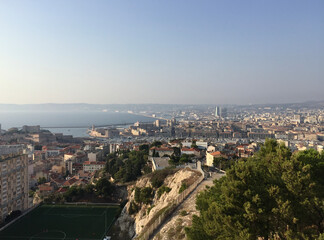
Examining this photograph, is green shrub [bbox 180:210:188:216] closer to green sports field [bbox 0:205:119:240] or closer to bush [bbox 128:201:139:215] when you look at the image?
bush [bbox 128:201:139:215]

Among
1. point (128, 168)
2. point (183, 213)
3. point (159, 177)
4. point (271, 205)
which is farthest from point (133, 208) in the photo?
point (271, 205)

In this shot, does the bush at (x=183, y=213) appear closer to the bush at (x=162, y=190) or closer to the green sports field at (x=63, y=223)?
the bush at (x=162, y=190)

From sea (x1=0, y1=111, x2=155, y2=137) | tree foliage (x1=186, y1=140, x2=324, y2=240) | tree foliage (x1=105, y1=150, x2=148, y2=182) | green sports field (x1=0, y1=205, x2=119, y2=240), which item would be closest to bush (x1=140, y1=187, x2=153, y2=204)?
green sports field (x1=0, y1=205, x2=119, y2=240)

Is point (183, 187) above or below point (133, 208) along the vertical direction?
above

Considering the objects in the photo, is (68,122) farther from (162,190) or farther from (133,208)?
(162,190)

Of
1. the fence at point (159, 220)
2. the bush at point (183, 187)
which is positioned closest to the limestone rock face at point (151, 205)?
the bush at point (183, 187)

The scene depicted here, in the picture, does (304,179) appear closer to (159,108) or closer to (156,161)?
(156,161)
